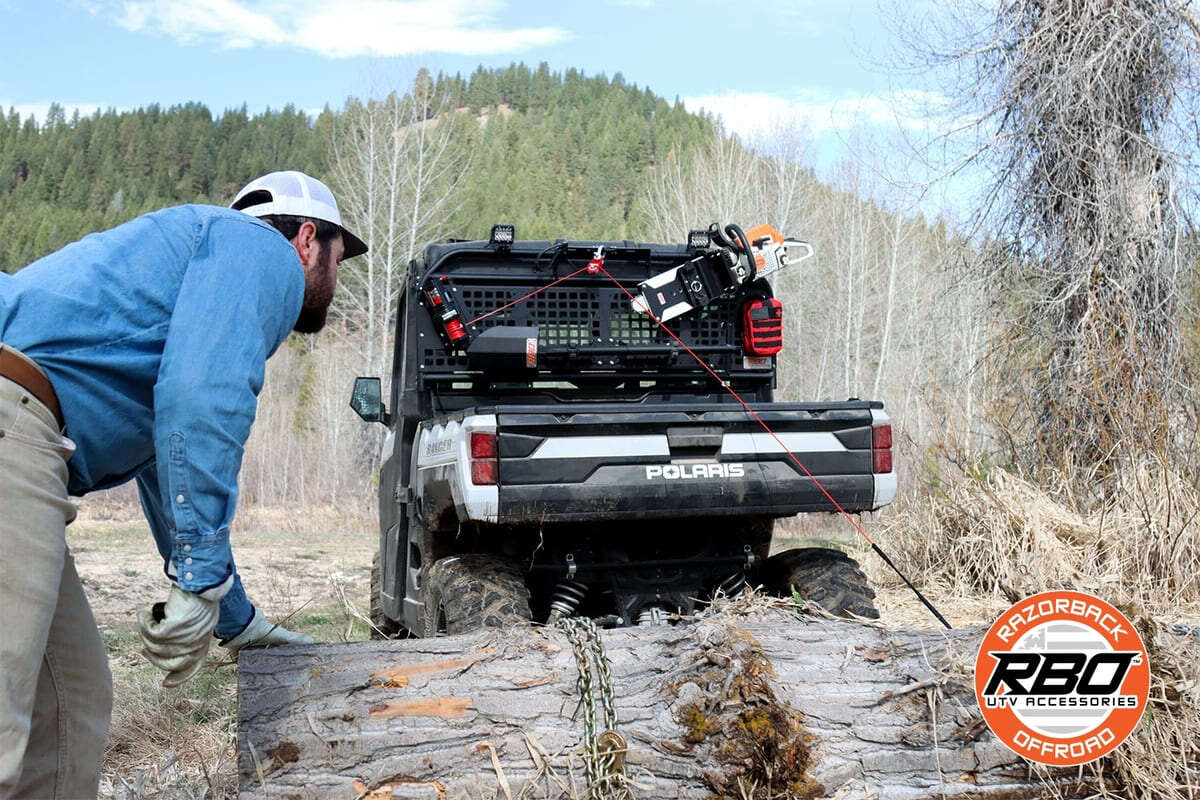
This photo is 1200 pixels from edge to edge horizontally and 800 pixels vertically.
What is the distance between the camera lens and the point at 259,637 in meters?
3.34

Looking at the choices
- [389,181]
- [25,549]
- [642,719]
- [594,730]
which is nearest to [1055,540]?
[642,719]

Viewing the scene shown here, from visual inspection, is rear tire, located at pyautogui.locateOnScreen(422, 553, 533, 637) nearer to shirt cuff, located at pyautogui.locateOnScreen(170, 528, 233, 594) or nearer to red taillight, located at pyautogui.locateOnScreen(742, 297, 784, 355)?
red taillight, located at pyautogui.locateOnScreen(742, 297, 784, 355)

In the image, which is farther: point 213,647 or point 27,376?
point 213,647

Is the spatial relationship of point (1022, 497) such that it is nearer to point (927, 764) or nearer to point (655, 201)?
point (927, 764)

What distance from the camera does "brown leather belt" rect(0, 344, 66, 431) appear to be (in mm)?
2490

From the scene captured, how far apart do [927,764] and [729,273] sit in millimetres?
3438

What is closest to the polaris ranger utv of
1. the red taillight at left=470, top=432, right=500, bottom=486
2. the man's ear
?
the red taillight at left=470, top=432, right=500, bottom=486

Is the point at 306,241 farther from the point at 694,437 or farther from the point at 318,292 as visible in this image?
the point at 694,437

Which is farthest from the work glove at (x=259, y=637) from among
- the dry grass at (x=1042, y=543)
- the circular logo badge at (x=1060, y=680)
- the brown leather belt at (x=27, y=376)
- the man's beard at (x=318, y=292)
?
the dry grass at (x=1042, y=543)

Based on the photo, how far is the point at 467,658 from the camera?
3.25 metres

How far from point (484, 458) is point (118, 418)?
2084 mm

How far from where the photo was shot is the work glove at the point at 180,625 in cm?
262

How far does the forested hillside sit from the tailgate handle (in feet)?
221

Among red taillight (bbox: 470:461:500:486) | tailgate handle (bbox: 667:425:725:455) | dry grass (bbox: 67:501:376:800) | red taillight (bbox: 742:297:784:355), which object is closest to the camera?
dry grass (bbox: 67:501:376:800)
